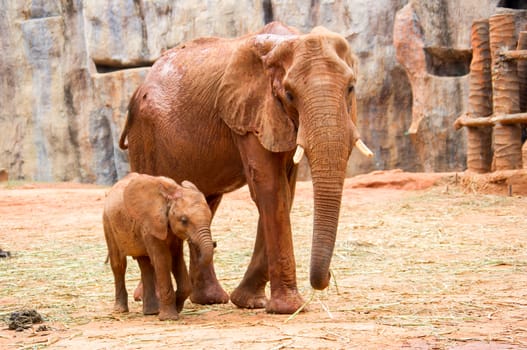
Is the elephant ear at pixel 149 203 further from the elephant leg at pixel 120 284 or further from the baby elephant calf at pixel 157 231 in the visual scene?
the elephant leg at pixel 120 284

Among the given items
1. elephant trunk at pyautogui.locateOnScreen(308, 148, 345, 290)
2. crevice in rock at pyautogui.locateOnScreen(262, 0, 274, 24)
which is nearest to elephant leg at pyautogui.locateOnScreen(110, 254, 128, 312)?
elephant trunk at pyautogui.locateOnScreen(308, 148, 345, 290)

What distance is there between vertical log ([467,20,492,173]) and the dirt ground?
0.80m

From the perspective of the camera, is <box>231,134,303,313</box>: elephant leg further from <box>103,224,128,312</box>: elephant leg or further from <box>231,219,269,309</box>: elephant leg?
<box>103,224,128,312</box>: elephant leg

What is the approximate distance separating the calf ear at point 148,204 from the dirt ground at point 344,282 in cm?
61

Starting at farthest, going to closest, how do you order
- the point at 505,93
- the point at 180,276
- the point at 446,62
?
the point at 446,62
the point at 505,93
the point at 180,276

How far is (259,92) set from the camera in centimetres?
620

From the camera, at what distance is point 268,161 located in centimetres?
616

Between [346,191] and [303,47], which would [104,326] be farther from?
[346,191]

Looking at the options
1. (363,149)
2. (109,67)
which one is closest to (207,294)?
(363,149)

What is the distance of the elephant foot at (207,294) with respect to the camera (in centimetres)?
690

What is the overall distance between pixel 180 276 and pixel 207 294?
0.70 meters

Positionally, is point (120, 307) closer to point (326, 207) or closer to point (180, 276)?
point (180, 276)

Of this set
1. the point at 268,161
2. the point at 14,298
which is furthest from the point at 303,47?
the point at 14,298

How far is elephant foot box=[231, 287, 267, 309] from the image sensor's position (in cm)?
657
